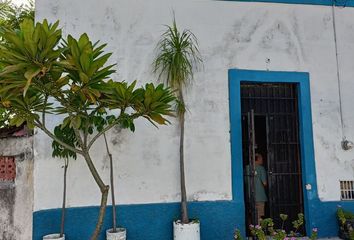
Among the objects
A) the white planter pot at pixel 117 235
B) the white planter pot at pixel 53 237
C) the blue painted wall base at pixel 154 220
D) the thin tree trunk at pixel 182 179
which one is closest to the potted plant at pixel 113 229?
the white planter pot at pixel 117 235

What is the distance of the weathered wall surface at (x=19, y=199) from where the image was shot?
4934 mm

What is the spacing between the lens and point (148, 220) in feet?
16.8

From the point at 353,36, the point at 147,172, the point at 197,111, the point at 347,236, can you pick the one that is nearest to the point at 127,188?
the point at 147,172

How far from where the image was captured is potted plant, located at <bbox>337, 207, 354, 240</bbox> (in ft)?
17.2

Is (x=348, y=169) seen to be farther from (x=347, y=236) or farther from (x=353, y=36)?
(x=353, y=36)

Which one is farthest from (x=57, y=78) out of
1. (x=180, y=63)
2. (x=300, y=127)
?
(x=300, y=127)

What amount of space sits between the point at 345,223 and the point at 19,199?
495 cm

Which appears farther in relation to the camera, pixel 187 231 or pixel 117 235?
pixel 187 231

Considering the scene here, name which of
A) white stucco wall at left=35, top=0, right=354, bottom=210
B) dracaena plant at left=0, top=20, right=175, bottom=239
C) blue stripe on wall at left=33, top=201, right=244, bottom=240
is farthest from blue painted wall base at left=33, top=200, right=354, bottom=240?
dracaena plant at left=0, top=20, right=175, bottom=239

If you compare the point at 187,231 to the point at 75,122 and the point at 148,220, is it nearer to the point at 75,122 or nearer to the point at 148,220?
the point at 148,220

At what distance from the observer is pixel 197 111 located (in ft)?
17.9

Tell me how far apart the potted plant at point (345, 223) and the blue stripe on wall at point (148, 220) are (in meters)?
1.58

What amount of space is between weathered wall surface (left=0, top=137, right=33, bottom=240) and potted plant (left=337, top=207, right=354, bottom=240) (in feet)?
15.4

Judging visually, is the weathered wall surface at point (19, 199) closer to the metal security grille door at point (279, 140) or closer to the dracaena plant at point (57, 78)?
the dracaena plant at point (57, 78)
